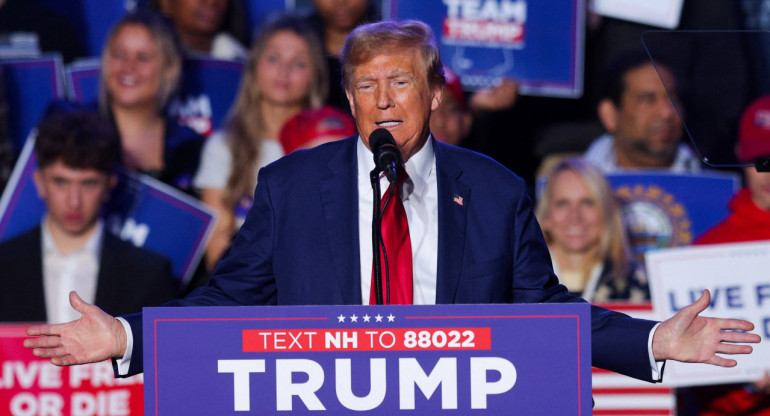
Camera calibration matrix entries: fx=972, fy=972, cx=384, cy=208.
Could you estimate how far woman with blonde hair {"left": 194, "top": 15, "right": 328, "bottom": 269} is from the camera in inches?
185

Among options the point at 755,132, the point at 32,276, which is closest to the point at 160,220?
the point at 32,276

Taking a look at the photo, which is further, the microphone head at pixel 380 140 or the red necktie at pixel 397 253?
the red necktie at pixel 397 253

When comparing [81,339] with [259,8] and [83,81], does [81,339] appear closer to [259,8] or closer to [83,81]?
[83,81]

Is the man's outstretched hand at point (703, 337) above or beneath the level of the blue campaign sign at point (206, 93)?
beneath

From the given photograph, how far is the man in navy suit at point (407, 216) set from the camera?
6.88 feet

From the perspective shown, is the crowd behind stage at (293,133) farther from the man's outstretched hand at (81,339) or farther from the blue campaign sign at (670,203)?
the man's outstretched hand at (81,339)

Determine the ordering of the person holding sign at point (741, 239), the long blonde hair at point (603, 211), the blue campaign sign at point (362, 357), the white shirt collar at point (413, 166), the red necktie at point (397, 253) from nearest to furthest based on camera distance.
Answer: the blue campaign sign at point (362, 357), the red necktie at point (397, 253), the white shirt collar at point (413, 166), the person holding sign at point (741, 239), the long blonde hair at point (603, 211)

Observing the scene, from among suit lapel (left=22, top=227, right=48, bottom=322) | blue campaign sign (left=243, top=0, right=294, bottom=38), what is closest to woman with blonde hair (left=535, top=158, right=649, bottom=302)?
blue campaign sign (left=243, top=0, right=294, bottom=38)

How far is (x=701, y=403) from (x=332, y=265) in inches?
122

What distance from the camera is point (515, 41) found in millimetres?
4996

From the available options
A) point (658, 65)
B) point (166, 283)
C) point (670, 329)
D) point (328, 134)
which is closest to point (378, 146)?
point (670, 329)

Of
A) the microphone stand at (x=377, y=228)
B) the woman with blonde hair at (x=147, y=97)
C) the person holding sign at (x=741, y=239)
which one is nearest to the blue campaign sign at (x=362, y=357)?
the microphone stand at (x=377, y=228)

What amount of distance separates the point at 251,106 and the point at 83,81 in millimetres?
811

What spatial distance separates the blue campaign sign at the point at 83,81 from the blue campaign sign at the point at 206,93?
38 cm
